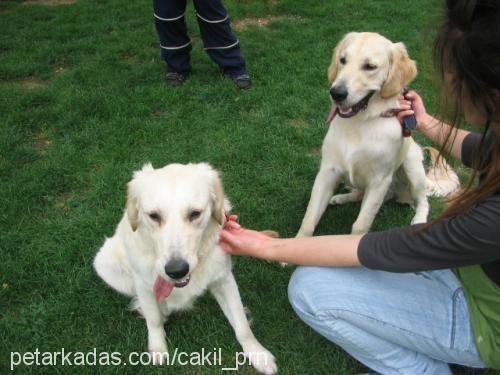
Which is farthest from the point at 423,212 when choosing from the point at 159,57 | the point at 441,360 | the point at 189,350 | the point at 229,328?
the point at 159,57

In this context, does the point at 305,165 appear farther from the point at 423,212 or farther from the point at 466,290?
the point at 466,290

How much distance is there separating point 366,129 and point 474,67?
1.27 meters

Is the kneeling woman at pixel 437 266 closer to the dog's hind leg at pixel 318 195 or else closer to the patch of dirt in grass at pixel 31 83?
the dog's hind leg at pixel 318 195

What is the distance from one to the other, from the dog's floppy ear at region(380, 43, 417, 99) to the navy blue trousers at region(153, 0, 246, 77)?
2.28 metres

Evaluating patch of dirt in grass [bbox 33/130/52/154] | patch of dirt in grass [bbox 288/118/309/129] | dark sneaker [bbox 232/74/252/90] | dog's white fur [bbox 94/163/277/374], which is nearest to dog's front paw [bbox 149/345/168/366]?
dog's white fur [bbox 94/163/277/374]

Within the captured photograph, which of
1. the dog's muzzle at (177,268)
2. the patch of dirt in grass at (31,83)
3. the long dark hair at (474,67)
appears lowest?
the patch of dirt in grass at (31,83)

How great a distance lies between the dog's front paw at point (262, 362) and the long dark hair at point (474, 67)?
1.13 metres

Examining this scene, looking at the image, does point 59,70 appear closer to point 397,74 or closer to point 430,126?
point 397,74

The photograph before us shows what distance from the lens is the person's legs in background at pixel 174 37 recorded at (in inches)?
171

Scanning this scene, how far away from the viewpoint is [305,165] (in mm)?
3539

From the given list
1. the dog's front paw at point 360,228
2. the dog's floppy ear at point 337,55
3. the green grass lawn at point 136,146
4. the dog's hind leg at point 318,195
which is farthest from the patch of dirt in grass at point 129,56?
the dog's front paw at point 360,228

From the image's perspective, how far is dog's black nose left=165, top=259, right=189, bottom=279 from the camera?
5.58ft

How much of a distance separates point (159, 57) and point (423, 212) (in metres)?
3.47

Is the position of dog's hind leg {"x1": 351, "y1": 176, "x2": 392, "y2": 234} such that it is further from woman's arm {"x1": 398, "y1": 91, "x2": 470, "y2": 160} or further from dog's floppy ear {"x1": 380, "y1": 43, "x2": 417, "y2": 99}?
dog's floppy ear {"x1": 380, "y1": 43, "x2": 417, "y2": 99}
